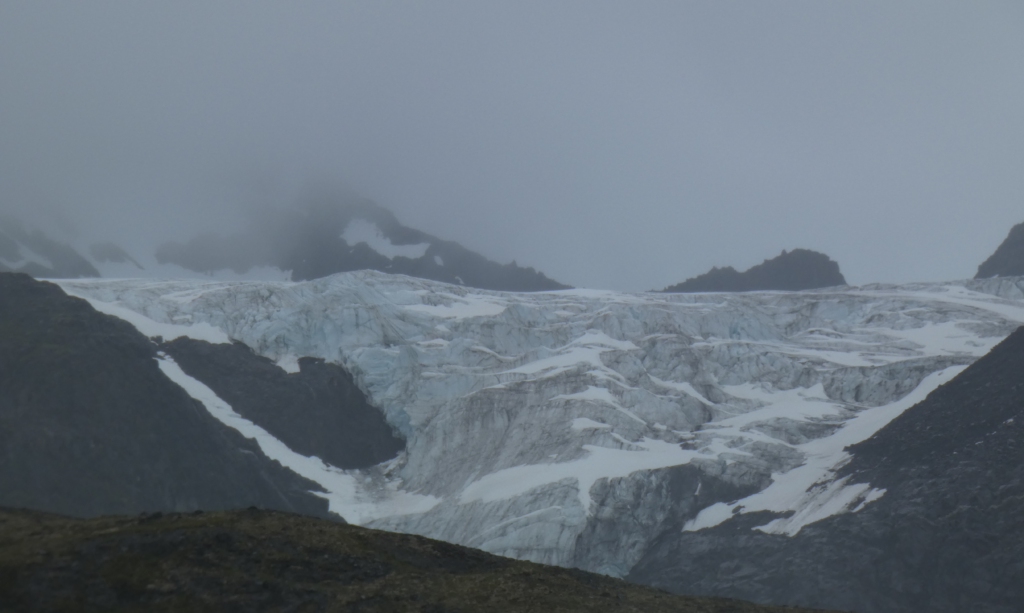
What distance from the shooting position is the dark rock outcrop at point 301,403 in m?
137

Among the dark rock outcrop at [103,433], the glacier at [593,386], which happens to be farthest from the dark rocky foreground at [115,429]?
the glacier at [593,386]

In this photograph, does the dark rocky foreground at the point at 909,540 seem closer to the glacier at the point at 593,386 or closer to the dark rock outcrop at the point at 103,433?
the glacier at the point at 593,386

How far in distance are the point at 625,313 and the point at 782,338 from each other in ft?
81.5

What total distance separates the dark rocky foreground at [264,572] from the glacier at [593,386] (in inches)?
2329

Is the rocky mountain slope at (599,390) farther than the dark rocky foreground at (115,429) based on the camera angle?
Yes

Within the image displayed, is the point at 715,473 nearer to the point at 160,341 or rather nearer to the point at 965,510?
the point at 965,510

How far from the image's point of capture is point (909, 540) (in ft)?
304

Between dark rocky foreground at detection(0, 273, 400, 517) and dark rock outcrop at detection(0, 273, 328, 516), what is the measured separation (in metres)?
0.13

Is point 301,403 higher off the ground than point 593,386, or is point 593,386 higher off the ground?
point 301,403

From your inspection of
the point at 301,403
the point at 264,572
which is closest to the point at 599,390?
the point at 301,403

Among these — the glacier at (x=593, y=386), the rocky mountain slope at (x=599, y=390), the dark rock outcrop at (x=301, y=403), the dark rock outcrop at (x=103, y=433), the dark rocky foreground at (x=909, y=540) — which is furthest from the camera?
the dark rock outcrop at (x=301, y=403)

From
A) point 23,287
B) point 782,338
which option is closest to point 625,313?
point 782,338

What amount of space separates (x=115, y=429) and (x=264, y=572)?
8577cm

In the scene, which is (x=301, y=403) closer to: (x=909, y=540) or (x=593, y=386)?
(x=593, y=386)
